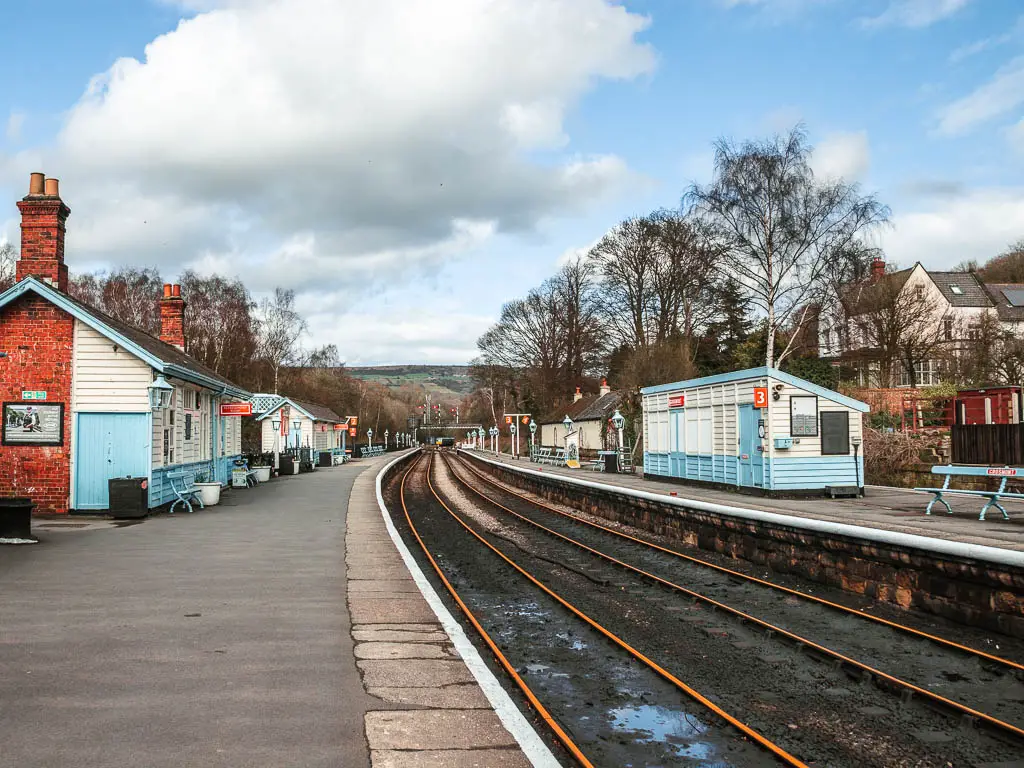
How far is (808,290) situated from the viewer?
1214 inches

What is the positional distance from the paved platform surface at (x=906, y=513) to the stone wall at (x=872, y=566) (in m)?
1.53

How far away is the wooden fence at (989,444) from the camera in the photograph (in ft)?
60.7

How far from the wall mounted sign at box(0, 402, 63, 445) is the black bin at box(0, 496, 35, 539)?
4574mm

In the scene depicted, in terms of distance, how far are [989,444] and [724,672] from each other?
15.5 m

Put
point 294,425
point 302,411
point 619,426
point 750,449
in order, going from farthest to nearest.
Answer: point 294,425 < point 302,411 < point 619,426 < point 750,449

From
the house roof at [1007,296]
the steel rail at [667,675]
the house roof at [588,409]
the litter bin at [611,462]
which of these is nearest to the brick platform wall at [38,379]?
the steel rail at [667,675]

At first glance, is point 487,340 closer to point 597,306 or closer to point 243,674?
point 597,306

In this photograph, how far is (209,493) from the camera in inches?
778

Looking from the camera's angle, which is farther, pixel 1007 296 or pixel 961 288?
pixel 1007 296

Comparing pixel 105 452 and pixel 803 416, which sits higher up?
pixel 803 416

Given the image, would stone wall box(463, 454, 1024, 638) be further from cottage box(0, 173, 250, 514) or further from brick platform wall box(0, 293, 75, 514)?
brick platform wall box(0, 293, 75, 514)

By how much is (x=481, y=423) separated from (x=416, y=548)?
90.9 meters

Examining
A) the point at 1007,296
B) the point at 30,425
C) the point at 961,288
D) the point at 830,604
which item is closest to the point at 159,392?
the point at 30,425

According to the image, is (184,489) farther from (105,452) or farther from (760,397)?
(760,397)
